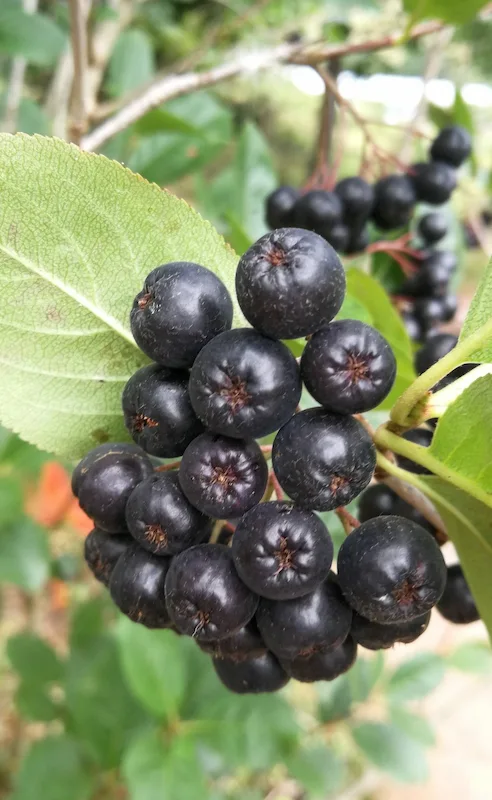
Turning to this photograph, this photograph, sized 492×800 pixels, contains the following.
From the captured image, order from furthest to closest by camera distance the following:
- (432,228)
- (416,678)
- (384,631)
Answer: (416,678) → (432,228) → (384,631)

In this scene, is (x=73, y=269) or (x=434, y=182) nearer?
(x=73, y=269)

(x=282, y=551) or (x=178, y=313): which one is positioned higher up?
(x=178, y=313)

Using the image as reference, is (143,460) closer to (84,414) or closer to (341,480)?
(84,414)

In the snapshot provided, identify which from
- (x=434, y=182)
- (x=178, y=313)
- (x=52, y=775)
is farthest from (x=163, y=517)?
(x=52, y=775)

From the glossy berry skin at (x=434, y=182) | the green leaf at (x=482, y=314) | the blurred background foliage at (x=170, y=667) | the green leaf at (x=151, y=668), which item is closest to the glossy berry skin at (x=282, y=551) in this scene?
the green leaf at (x=482, y=314)

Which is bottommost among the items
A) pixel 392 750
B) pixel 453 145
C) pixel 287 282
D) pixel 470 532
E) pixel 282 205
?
pixel 392 750

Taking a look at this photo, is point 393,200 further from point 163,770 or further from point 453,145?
point 163,770
